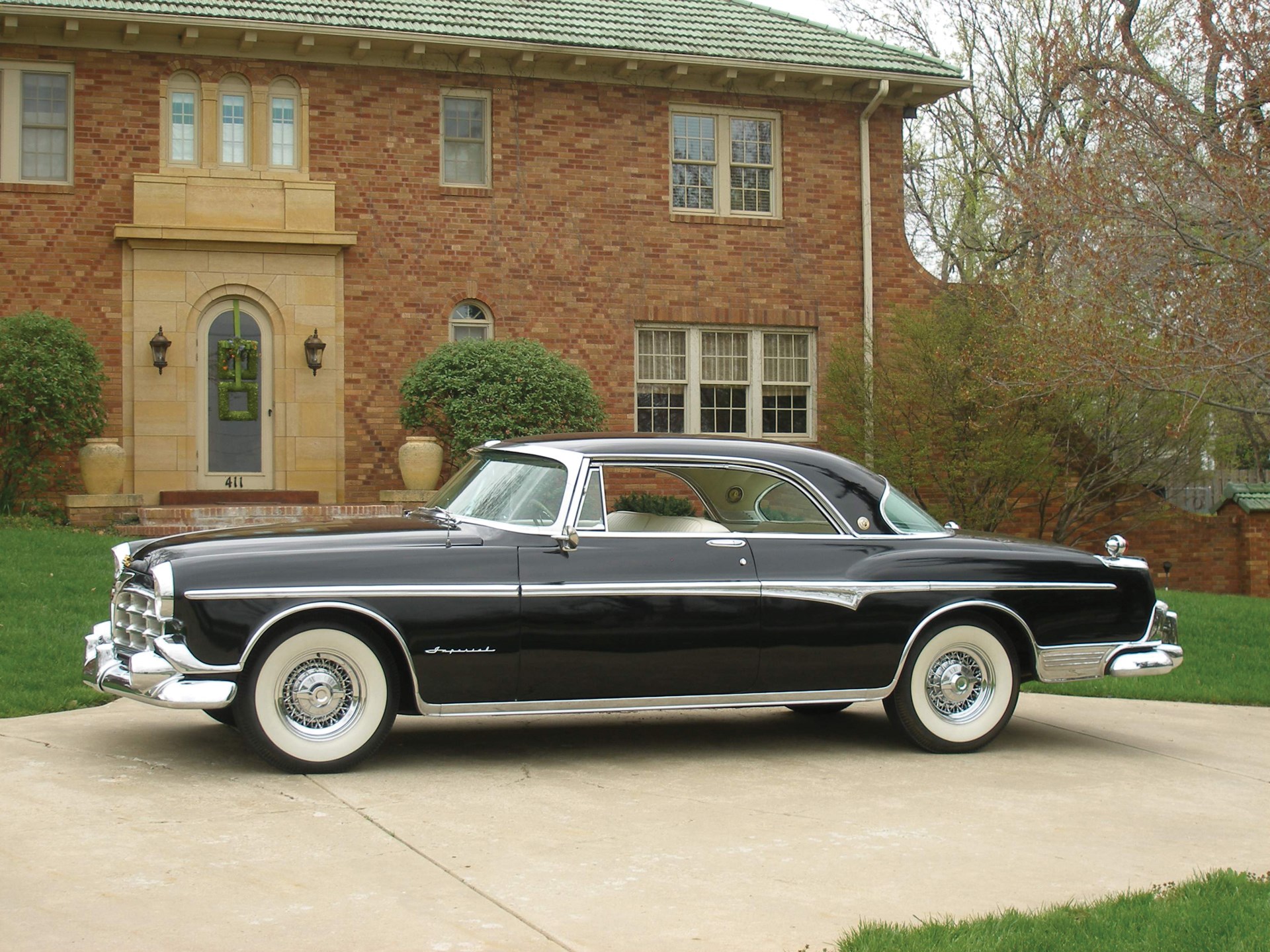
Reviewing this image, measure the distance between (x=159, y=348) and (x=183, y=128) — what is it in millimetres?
2896

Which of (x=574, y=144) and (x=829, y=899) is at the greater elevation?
(x=574, y=144)

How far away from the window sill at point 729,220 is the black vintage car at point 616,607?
40.1ft

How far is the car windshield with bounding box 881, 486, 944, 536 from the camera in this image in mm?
7688

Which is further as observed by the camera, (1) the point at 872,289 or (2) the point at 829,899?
(1) the point at 872,289

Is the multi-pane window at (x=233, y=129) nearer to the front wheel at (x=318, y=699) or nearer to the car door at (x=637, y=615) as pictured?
the car door at (x=637, y=615)

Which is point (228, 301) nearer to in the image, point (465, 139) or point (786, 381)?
point (465, 139)

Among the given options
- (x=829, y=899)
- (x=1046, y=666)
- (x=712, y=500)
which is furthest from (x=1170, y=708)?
(x=829, y=899)

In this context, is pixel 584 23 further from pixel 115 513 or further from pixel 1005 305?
pixel 115 513

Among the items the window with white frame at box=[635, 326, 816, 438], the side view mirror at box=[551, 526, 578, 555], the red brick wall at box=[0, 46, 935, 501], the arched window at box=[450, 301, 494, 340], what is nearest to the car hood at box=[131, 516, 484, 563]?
the side view mirror at box=[551, 526, 578, 555]

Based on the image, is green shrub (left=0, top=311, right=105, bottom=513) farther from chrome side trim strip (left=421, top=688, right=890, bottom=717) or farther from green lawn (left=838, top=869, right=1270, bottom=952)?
green lawn (left=838, top=869, right=1270, bottom=952)

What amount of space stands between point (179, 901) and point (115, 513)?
1311 cm

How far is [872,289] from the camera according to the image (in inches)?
799

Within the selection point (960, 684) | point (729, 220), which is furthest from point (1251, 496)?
point (960, 684)

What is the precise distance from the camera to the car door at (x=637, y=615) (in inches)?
267
